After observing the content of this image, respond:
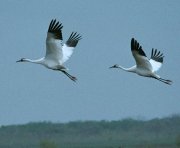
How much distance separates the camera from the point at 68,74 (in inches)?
1394

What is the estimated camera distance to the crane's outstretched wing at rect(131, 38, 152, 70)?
111 feet

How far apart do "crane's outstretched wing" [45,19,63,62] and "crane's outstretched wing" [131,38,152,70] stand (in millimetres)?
1643

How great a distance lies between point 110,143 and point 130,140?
132 cm

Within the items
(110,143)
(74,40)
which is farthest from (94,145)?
(74,40)

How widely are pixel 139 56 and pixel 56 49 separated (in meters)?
1.89

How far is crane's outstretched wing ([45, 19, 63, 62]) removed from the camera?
111ft

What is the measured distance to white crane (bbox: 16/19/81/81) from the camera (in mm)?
33875

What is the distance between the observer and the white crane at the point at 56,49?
3388 cm

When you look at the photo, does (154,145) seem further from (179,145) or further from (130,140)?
(130,140)

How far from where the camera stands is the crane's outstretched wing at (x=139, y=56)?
A: 33906 millimetres

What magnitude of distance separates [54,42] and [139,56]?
1967 millimetres

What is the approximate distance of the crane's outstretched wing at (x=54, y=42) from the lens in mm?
33781

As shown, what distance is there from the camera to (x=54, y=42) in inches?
1346

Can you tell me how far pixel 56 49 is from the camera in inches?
1361
